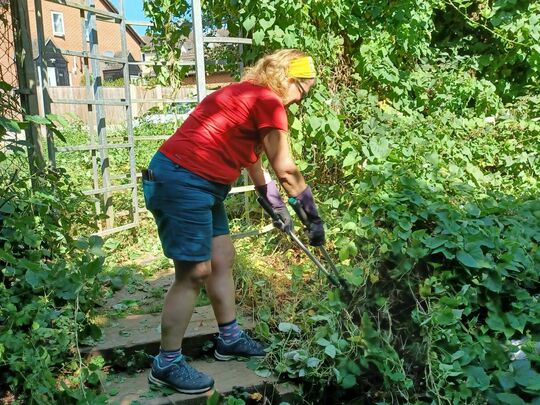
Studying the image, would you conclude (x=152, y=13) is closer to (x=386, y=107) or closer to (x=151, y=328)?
(x=386, y=107)

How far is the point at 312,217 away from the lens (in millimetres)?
2754

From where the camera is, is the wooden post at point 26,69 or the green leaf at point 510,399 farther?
the wooden post at point 26,69

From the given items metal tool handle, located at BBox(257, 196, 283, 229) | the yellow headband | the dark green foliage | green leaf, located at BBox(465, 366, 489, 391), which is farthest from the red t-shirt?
green leaf, located at BBox(465, 366, 489, 391)

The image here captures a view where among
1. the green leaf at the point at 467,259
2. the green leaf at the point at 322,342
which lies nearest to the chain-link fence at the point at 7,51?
the green leaf at the point at 322,342

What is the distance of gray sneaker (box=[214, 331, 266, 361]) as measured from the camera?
2.89 meters

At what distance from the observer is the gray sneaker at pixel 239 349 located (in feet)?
9.48

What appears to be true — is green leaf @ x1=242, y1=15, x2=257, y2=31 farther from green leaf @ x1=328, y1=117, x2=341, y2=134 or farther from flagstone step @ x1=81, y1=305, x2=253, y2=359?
flagstone step @ x1=81, y1=305, x2=253, y2=359

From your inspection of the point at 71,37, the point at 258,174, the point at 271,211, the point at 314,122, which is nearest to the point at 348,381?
the point at 271,211

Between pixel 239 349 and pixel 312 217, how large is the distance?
81 cm

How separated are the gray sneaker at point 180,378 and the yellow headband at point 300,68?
1.46 metres

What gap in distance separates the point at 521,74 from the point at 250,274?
13.8 feet

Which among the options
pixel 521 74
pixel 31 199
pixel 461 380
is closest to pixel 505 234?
pixel 461 380

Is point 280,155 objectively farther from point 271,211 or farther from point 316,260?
point 316,260

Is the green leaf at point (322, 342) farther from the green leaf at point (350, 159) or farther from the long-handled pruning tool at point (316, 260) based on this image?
the green leaf at point (350, 159)
